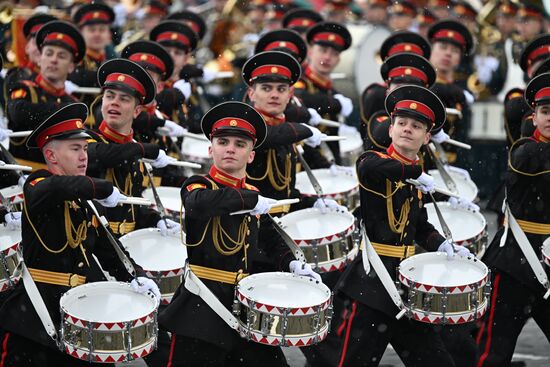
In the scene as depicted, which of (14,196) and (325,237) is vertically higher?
(14,196)

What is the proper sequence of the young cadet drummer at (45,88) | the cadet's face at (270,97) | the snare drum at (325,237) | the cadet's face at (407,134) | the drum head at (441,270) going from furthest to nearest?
1. the young cadet drummer at (45,88)
2. the cadet's face at (270,97)
3. the snare drum at (325,237)
4. the cadet's face at (407,134)
5. the drum head at (441,270)

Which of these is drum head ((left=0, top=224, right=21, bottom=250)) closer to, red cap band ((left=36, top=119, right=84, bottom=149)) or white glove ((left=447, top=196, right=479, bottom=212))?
red cap band ((left=36, top=119, right=84, bottom=149))

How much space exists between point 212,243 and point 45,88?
11.6 ft

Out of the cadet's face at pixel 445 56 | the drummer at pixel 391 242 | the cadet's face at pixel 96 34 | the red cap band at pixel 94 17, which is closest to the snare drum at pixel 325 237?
the drummer at pixel 391 242

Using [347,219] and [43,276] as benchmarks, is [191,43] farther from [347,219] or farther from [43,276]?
[43,276]

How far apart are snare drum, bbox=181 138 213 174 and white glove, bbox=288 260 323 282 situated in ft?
10.7

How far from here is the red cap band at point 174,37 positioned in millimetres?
11828

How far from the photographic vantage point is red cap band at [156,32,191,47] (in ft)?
38.8

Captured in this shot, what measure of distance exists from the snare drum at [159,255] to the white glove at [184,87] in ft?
9.95

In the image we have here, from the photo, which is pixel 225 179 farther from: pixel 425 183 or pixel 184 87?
pixel 184 87

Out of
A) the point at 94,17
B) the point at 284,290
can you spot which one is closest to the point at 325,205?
the point at 284,290

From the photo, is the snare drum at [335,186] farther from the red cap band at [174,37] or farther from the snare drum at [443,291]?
the red cap band at [174,37]

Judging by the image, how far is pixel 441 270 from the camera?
25.6ft

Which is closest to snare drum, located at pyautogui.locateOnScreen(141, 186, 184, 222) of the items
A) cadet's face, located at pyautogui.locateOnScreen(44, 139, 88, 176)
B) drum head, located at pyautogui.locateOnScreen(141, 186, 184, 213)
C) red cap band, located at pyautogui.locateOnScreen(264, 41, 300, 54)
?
drum head, located at pyautogui.locateOnScreen(141, 186, 184, 213)
